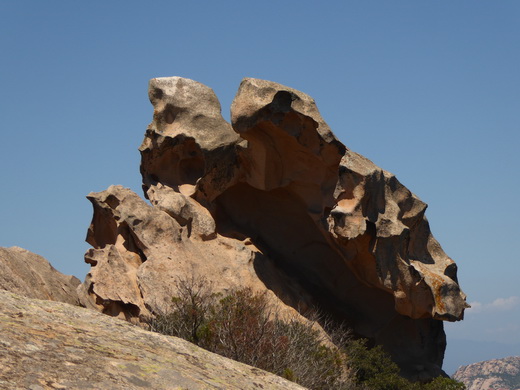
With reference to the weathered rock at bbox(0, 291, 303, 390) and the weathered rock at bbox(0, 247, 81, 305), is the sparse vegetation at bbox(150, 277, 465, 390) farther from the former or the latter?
the weathered rock at bbox(0, 291, 303, 390)

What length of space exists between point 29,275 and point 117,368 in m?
12.7

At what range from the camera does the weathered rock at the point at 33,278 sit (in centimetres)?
1655

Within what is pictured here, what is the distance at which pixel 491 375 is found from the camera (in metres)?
98.3

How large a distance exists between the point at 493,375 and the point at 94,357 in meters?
98.2

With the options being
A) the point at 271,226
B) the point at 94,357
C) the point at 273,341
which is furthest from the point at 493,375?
the point at 94,357

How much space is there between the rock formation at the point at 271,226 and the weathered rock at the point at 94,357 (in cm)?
1199

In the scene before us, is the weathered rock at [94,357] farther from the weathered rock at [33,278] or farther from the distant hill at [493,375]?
the distant hill at [493,375]

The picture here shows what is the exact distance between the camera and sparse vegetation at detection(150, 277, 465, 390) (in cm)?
1614

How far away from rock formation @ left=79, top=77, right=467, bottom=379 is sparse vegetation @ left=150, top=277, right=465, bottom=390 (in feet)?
2.57

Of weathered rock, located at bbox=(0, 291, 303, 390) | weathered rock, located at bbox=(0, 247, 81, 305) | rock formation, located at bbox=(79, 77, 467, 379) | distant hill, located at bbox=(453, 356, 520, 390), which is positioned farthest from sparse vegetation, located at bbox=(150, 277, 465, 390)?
distant hill, located at bbox=(453, 356, 520, 390)

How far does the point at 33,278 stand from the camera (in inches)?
720

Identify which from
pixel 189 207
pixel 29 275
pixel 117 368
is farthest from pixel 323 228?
pixel 117 368

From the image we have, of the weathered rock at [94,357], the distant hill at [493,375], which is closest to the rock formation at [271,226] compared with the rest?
the weathered rock at [94,357]

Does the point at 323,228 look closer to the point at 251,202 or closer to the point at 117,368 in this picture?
the point at 251,202
